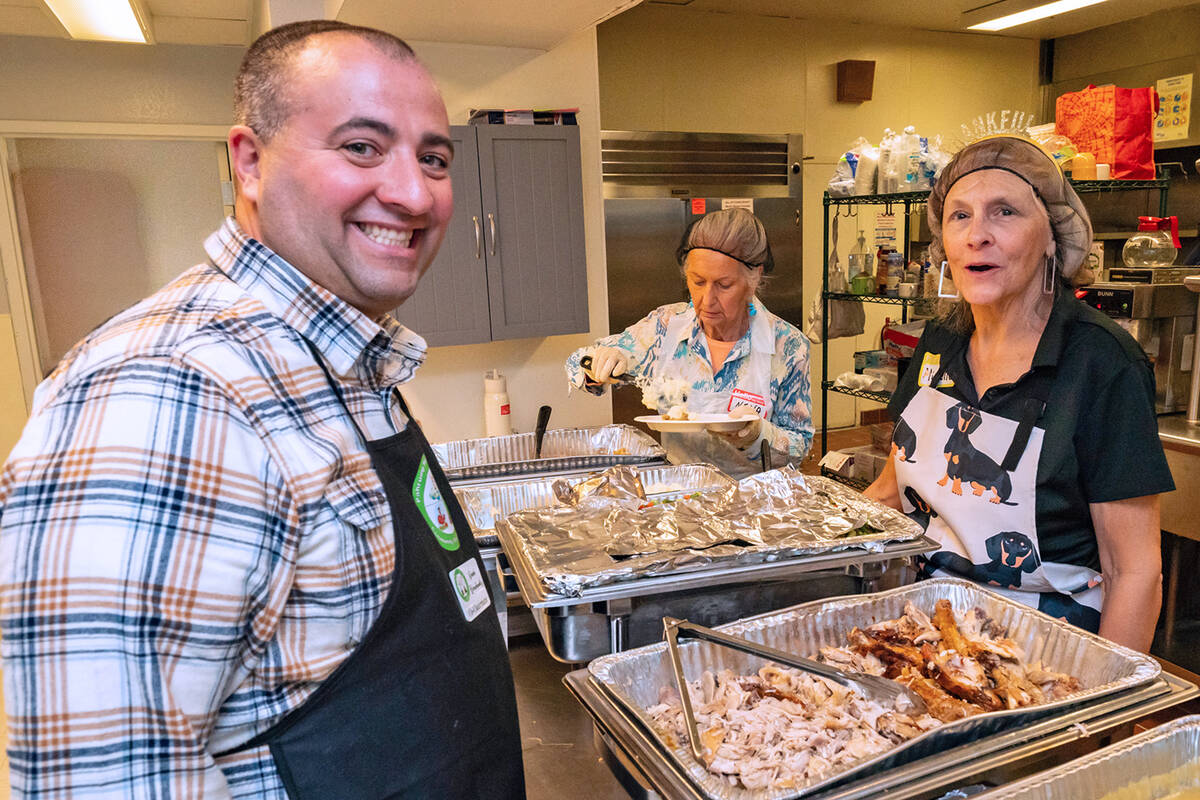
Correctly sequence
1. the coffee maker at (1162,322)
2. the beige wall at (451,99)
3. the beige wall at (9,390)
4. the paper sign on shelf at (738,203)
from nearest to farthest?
1. the coffee maker at (1162,322)
2. the beige wall at (451,99)
3. the beige wall at (9,390)
4. the paper sign on shelf at (738,203)

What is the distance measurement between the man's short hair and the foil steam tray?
4.17 feet

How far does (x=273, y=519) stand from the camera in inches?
28.0

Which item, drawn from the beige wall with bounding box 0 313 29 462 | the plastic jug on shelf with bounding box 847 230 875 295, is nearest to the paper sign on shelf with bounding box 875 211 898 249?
the plastic jug on shelf with bounding box 847 230 875 295

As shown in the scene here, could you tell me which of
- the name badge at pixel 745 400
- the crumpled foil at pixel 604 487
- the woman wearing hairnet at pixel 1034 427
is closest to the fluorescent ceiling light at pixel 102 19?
the crumpled foil at pixel 604 487

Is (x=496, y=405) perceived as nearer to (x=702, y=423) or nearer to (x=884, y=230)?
(x=702, y=423)

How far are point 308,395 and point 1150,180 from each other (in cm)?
312

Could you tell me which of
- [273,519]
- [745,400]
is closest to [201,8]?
[745,400]

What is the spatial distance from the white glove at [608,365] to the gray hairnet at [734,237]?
1.48 ft

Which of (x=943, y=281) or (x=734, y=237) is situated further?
(x=734, y=237)

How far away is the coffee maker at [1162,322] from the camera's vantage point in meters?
2.67

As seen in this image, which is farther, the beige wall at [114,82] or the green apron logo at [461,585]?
the beige wall at [114,82]

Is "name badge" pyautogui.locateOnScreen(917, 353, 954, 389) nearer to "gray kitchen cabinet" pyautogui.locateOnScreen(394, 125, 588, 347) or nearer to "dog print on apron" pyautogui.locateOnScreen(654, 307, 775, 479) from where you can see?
"dog print on apron" pyautogui.locateOnScreen(654, 307, 775, 479)

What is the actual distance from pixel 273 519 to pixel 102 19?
3.57 metres

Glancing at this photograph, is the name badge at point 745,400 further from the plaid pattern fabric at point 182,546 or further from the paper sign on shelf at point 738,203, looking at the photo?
the paper sign on shelf at point 738,203
